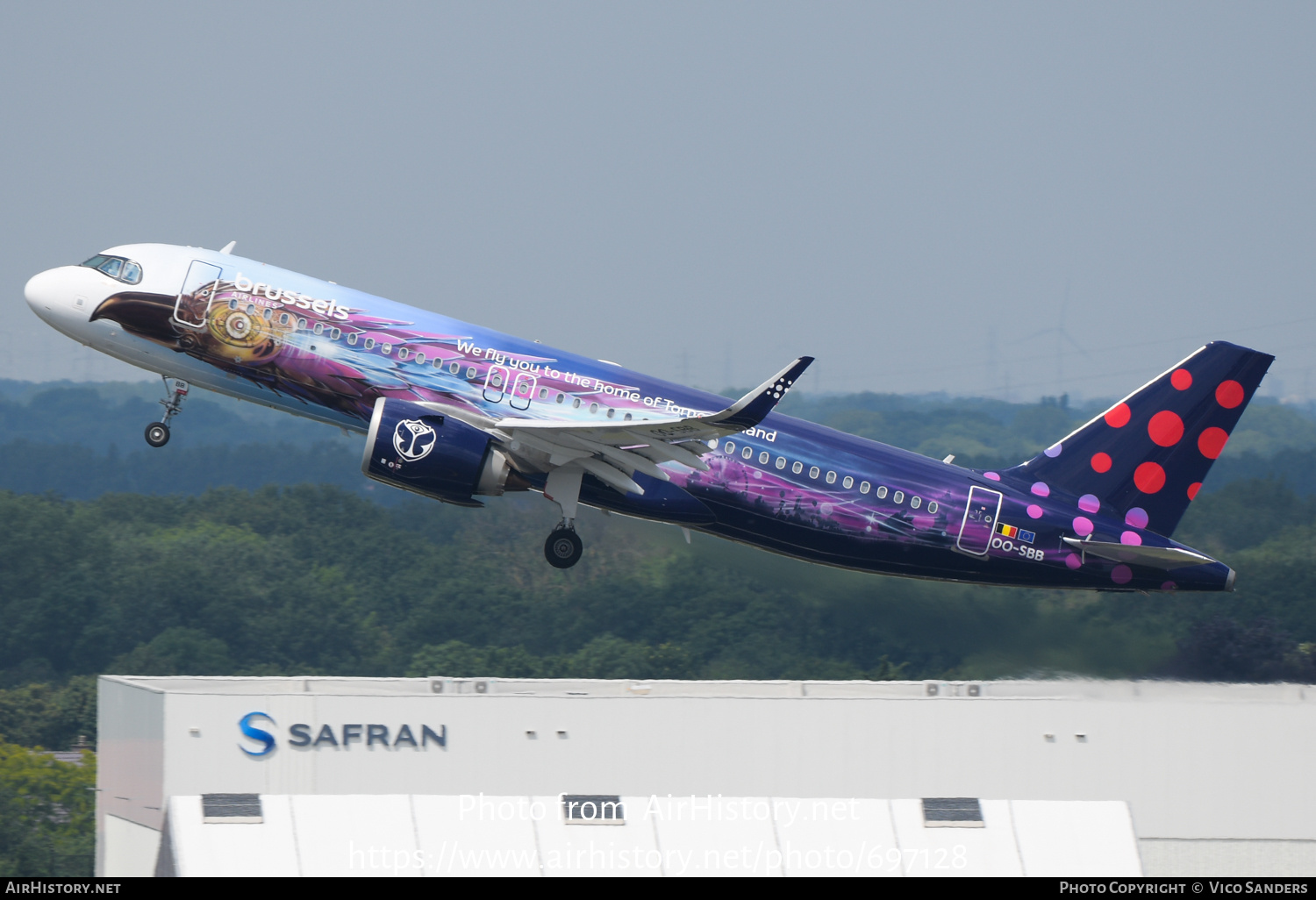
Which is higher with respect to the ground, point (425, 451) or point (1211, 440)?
point (1211, 440)

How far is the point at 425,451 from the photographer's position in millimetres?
35750

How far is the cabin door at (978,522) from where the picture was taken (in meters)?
38.9

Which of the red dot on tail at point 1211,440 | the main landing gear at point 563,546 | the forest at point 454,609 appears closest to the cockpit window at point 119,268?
the main landing gear at point 563,546

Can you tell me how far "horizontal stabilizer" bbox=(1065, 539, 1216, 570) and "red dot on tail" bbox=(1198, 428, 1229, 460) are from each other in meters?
2.89

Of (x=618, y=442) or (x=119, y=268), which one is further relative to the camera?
(x=119, y=268)

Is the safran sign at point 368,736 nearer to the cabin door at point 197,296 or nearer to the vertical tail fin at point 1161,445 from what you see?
the cabin door at point 197,296

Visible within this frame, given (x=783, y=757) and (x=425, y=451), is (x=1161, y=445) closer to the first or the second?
(x=783, y=757)

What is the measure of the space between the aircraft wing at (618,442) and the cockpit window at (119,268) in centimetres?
918

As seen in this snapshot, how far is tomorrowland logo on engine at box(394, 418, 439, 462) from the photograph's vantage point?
35688mm

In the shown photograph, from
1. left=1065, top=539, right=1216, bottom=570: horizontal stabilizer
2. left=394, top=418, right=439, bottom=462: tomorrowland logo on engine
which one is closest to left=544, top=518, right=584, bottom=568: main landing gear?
left=394, top=418, right=439, bottom=462: tomorrowland logo on engine

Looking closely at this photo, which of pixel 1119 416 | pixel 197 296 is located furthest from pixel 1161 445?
pixel 197 296

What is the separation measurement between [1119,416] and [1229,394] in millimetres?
2703

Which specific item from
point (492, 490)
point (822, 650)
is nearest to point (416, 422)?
point (492, 490)

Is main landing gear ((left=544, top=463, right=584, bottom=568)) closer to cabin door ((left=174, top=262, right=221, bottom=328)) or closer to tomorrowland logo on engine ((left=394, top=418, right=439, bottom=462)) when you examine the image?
tomorrowland logo on engine ((left=394, top=418, right=439, bottom=462))
